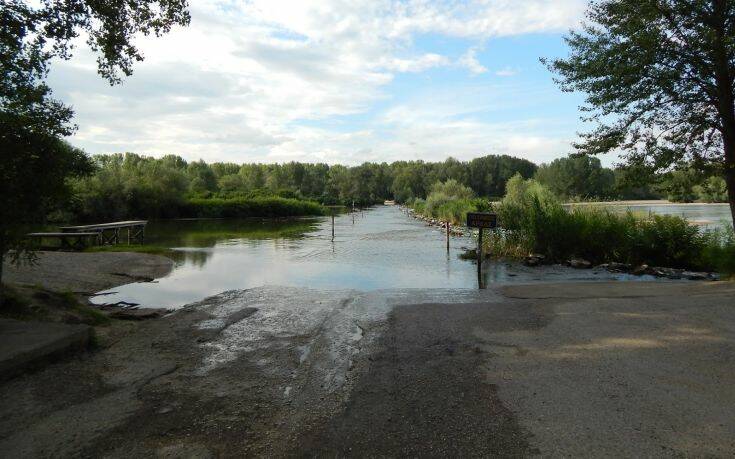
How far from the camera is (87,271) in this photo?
15.6m

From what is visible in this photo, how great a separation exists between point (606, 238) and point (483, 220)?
6.59m

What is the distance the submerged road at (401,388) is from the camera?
13.2 ft

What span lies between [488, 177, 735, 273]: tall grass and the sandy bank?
544 inches

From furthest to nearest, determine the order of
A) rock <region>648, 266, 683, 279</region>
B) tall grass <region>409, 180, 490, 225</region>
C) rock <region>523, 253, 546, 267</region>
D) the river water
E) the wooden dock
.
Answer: tall grass <region>409, 180, 490, 225</region>, the wooden dock, rock <region>523, 253, 546, 267</region>, rock <region>648, 266, 683, 279</region>, the river water

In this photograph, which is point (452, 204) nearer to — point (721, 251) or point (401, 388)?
point (721, 251)

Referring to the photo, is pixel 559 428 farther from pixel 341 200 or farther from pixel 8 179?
pixel 341 200

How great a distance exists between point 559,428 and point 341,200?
138499 mm

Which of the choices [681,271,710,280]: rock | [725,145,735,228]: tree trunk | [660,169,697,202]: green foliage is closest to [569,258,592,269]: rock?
[681,271,710,280]: rock

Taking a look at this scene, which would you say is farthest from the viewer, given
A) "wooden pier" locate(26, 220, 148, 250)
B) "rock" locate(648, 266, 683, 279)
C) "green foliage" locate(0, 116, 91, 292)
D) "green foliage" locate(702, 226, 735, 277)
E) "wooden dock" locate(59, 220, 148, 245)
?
"wooden dock" locate(59, 220, 148, 245)

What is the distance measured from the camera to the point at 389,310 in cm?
980

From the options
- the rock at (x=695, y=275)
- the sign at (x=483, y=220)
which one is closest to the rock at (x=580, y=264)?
the rock at (x=695, y=275)

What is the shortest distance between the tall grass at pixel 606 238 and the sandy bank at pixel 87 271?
45.3 feet

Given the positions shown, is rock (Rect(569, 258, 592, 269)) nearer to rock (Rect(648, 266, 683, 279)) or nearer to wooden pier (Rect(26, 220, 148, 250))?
rock (Rect(648, 266, 683, 279))

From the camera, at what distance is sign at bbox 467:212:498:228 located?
14.5 m
